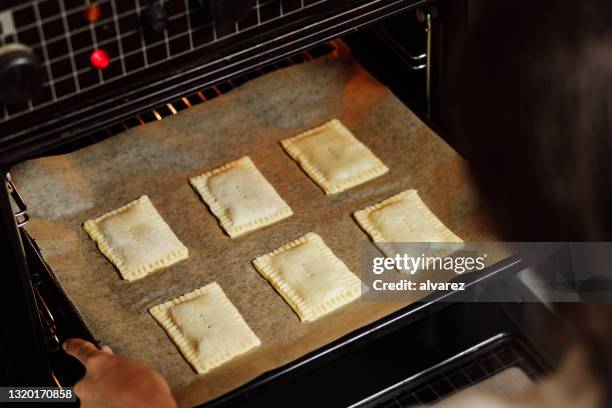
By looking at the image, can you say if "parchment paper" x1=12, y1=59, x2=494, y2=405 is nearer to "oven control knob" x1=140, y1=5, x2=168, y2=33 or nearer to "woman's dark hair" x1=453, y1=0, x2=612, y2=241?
"oven control knob" x1=140, y1=5, x2=168, y2=33

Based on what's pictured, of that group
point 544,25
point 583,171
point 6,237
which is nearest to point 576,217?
point 583,171

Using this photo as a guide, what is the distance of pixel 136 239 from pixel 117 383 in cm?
50

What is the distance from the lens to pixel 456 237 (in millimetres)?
2271

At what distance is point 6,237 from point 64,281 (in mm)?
490

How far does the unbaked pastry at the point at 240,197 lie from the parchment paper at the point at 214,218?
0.03 meters

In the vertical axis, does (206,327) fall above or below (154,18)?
below

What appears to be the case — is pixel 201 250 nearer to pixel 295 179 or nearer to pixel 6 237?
pixel 295 179

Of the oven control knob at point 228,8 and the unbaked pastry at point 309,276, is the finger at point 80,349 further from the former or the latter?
the oven control knob at point 228,8

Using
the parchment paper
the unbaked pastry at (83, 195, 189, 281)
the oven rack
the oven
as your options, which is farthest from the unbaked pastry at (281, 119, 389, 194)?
the oven rack

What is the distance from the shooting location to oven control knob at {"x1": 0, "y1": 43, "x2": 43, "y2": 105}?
4.87 feet

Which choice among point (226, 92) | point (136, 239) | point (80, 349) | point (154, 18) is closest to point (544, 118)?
point (154, 18)

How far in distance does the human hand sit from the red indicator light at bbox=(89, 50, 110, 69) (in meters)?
0.60

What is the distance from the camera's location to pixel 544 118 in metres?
0.83

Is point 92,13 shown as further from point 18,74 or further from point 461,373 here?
point 461,373
